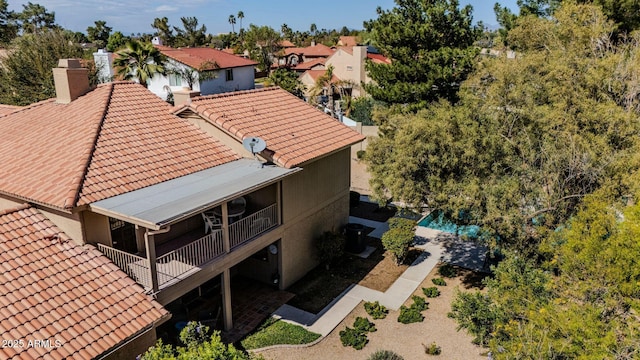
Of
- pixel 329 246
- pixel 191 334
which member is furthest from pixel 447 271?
pixel 191 334

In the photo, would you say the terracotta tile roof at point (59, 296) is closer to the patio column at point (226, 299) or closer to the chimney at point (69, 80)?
the patio column at point (226, 299)

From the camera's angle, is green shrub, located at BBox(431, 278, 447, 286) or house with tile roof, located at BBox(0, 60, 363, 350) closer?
house with tile roof, located at BBox(0, 60, 363, 350)

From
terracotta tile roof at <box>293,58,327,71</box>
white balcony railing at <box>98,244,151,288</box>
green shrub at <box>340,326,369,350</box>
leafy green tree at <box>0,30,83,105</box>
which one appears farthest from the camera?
terracotta tile roof at <box>293,58,327,71</box>

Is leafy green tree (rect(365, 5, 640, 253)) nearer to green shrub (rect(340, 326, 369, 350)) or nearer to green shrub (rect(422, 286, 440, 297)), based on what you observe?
green shrub (rect(422, 286, 440, 297))

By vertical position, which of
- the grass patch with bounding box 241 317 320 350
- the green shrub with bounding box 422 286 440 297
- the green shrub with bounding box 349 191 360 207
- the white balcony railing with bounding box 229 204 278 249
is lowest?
the green shrub with bounding box 422 286 440 297

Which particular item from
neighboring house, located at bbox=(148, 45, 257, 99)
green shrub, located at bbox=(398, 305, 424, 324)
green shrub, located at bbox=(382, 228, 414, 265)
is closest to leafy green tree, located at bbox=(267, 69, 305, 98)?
neighboring house, located at bbox=(148, 45, 257, 99)

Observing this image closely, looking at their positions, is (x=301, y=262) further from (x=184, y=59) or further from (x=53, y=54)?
(x=184, y=59)

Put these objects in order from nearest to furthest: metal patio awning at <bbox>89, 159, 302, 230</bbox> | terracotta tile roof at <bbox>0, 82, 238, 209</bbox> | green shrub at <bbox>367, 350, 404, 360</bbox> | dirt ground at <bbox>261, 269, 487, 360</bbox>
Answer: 1. metal patio awning at <bbox>89, 159, 302, 230</bbox>
2. terracotta tile roof at <bbox>0, 82, 238, 209</bbox>
3. green shrub at <bbox>367, 350, 404, 360</bbox>
4. dirt ground at <bbox>261, 269, 487, 360</bbox>
